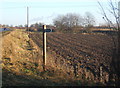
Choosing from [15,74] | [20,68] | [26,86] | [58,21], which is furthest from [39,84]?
[58,21]

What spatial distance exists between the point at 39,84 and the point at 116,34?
2.92 meters

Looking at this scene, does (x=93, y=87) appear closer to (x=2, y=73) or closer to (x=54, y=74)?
(x=54, y=74)

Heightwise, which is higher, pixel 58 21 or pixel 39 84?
pixel 58 21

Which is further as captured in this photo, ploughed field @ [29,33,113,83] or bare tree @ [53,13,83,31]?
bare tree @ [53,13,83,31]

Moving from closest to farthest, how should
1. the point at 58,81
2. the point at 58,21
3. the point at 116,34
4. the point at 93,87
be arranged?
the point at 116,34
the point at 93,87
the point at 58,81
the point at 58,21

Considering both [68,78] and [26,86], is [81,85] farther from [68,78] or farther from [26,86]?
[26,86]

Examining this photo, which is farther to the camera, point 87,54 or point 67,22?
point 67,22

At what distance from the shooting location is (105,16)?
20.1ft

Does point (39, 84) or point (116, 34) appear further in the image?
point (39, 84)

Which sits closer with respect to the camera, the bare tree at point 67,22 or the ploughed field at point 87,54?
the ploughed field at point 87,54

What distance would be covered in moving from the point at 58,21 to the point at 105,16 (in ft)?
129

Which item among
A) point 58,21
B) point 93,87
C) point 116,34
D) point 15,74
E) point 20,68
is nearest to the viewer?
point 116,34

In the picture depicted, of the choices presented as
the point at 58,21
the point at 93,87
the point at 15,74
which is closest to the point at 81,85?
the point at 93,87

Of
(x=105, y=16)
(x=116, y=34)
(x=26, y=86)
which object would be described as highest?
(x=105, y=16)
